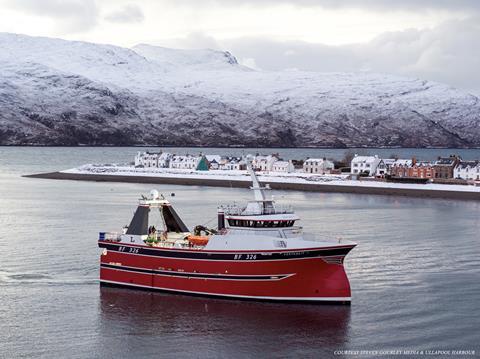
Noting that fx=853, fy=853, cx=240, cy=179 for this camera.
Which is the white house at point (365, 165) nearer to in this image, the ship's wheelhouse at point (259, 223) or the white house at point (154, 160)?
the white house at point (154, 160)

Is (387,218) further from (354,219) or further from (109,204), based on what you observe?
(109,204)

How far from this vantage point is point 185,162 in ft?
582

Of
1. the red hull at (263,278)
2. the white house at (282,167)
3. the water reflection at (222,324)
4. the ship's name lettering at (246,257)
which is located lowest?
the water reflection at (222,324)

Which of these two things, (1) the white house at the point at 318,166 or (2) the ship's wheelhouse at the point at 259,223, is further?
(1) the white house at the point at 318,166

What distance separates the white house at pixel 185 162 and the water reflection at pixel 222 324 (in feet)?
424

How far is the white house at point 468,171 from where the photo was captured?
465 feet

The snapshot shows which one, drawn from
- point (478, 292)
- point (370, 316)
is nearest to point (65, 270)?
point (370, 316)

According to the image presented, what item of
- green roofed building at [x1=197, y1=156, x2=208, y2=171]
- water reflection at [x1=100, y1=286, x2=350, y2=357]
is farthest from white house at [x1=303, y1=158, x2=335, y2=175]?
water reflection at [x1=100, y1=286, x2=350, y2=357]

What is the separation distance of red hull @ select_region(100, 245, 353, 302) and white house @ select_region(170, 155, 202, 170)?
12879 centimetres

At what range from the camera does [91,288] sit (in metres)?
47.6

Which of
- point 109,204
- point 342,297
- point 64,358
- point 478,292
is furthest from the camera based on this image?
point 109,204

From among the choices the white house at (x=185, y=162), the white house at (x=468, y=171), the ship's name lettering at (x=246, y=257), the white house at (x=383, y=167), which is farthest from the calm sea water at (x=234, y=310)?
Answer: the white house at (x=185, y=162)

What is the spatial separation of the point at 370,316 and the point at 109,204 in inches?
2450

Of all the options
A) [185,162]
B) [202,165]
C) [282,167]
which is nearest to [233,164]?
[202,165]
